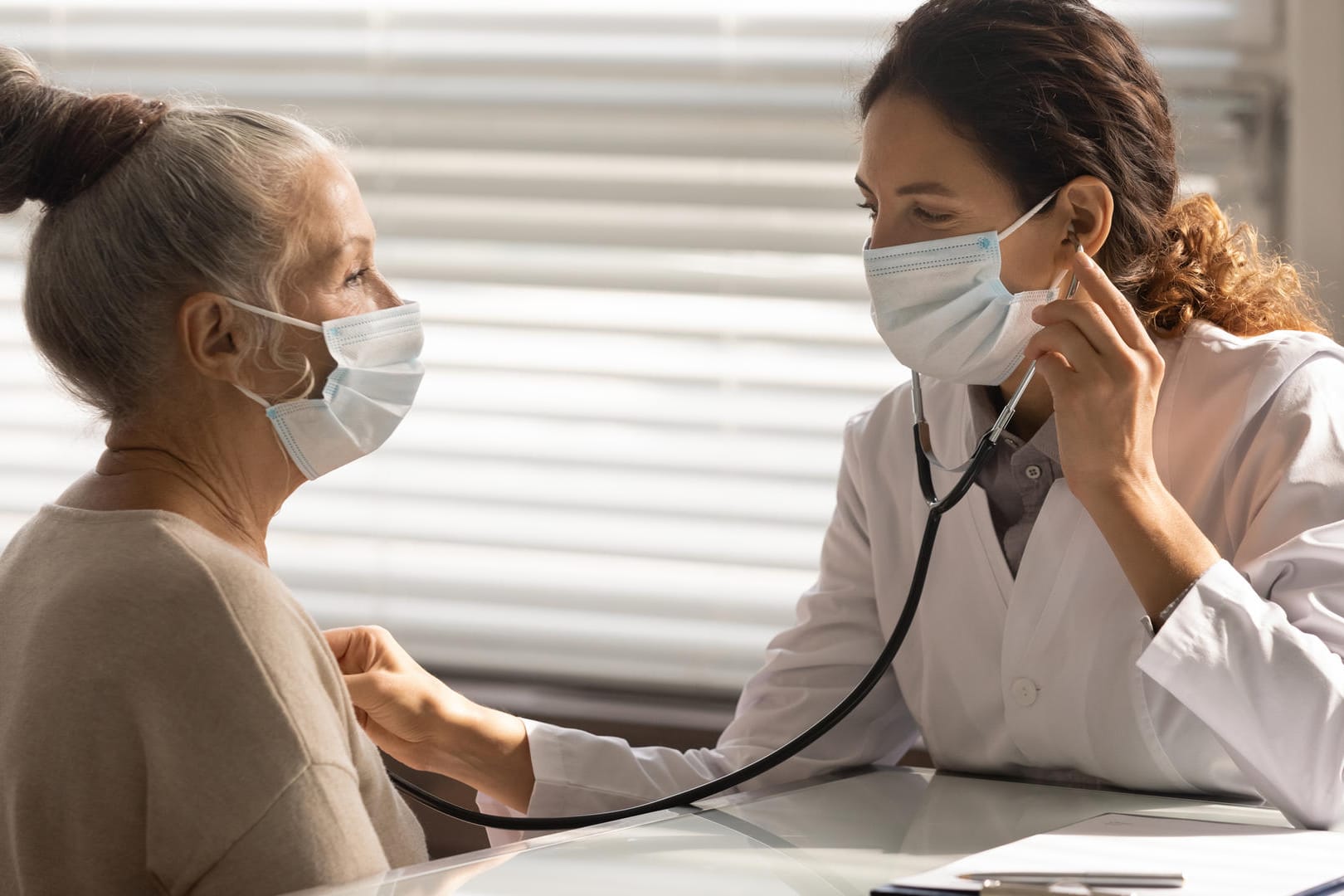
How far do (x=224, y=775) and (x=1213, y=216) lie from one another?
3.85ft

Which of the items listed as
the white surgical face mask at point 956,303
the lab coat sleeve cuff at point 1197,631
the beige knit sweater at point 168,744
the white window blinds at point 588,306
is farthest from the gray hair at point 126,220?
the white window blinds at point 588,306

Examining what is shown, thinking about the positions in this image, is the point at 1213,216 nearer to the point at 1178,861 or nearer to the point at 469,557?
the point at 1178,861

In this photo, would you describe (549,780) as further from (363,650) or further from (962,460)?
(962,460)

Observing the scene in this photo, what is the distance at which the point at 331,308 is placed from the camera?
1271 mm

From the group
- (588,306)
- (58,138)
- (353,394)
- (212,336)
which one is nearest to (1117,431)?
(353,394)

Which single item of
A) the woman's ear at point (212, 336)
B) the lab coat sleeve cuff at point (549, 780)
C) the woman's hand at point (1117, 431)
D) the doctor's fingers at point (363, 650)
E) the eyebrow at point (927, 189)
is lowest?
the lab coat sleeve cuff at point (549, 780)

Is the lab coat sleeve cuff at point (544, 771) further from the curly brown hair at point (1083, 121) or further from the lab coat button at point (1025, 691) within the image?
the curly brown hair at point (1083, 121)

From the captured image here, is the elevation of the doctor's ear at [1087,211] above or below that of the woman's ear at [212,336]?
above

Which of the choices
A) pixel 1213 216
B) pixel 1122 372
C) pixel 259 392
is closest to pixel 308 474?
pixel 259 392

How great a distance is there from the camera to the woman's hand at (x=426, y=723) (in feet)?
4.86

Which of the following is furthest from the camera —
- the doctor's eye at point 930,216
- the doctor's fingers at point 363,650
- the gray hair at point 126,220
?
the doctor's fingers at point 363,650

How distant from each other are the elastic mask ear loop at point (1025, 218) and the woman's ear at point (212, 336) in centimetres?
74

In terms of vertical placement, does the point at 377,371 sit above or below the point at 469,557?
above

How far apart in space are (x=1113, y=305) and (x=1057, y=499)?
0.73 ft
